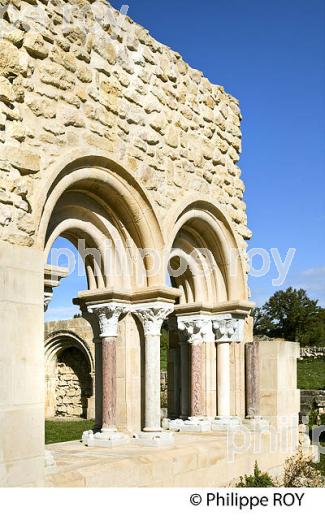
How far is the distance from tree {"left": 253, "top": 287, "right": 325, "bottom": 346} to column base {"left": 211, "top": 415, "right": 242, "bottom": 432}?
36.6 meters

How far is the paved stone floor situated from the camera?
19.4ft

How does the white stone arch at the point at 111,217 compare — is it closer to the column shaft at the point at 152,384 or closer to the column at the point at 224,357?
the column shaft at the point at 152,384

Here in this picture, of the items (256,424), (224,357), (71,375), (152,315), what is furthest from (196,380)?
(71,375)

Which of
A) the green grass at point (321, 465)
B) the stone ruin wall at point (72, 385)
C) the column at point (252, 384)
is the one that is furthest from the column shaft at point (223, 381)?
the stone ruin wall at point (72, 385)

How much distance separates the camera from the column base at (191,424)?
29.4ft

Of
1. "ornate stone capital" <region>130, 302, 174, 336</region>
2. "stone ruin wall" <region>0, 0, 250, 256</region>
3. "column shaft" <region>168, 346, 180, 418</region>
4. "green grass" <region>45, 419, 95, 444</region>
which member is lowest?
"green grass" <region>45, 419, 95, 444</region>

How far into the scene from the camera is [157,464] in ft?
21.7

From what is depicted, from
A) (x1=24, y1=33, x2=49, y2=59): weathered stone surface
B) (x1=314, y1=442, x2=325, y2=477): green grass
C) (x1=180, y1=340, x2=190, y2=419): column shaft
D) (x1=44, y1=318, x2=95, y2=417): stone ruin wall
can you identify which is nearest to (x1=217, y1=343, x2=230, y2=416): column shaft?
(x1=180, y1=340, x2=190, y2=419): column shaft

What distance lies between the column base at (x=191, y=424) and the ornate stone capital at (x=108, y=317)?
214 centimetres

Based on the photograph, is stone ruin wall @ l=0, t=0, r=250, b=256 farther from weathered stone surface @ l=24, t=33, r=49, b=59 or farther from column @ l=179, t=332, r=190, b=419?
column @ l=179, t=332, r=190, b=419

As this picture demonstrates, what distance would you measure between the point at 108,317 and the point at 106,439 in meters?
1.31

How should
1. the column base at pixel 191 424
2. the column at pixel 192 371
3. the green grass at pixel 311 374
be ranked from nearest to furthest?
the column base at pixel 191 424
the column at pixel 192 371
the green grass at pixel 311 374

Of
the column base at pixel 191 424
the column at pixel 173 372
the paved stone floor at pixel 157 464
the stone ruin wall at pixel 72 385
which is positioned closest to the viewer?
the paved stone floor at pixel 157 464
